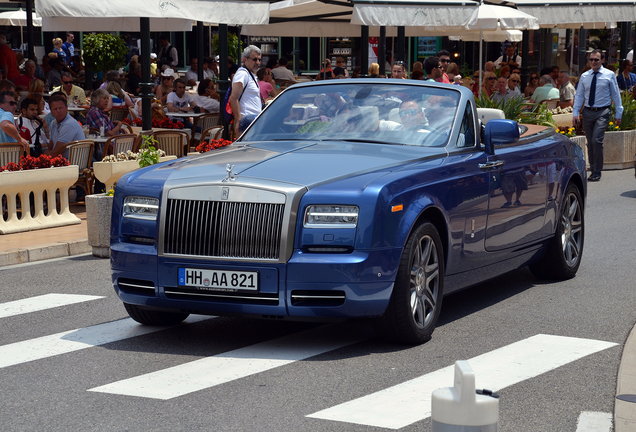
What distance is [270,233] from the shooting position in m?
6.24

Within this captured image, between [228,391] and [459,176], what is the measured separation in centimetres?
242

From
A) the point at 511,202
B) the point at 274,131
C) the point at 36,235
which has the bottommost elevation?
the point at 36,235

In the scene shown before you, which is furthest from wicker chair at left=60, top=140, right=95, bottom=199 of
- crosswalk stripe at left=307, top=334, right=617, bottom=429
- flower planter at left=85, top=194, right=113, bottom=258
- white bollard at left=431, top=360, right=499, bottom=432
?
white bollard at left=431, top=360, right=499, bottom=432

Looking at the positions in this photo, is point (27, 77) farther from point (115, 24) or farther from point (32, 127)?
point (32, 127)

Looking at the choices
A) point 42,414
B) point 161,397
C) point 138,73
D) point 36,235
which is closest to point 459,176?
point 161,397

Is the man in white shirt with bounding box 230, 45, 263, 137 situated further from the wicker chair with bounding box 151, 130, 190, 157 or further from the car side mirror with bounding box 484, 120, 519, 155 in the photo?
the car side mirror with bounding box 484, 120, 519, 155

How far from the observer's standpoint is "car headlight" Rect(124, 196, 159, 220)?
21.7 feet

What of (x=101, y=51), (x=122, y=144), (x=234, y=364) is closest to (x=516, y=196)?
(x=234, y=364)

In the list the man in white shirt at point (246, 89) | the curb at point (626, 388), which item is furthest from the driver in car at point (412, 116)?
the man in white shirt at point (246, 89)

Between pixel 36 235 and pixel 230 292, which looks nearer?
pixel 230 292

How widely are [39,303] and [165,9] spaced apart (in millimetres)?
5650

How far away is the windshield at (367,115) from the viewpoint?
298 inches

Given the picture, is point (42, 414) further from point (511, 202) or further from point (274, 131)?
point (511, 202)

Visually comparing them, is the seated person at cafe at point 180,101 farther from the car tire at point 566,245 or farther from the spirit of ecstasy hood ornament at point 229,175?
the spirit of ecstasy hood ornament at point 229,175
